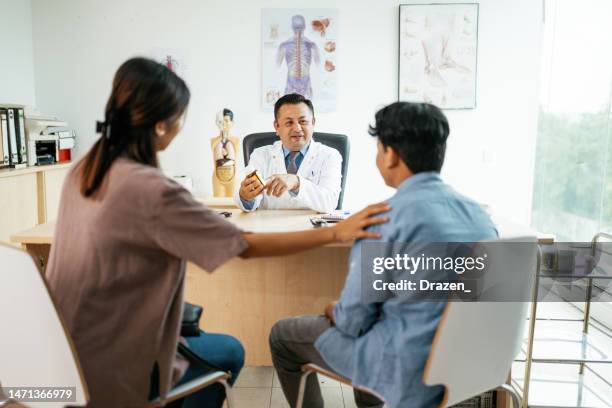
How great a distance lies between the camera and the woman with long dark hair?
1.11 m

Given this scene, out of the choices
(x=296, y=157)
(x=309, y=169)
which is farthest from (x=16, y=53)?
(x=309, y=169)

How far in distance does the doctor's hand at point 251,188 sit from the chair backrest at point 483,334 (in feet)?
3.75

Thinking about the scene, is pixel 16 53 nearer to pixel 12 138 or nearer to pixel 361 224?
pixel 12 138

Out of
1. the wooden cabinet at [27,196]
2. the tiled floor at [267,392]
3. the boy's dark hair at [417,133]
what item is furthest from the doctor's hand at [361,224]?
the wooden cabinet at [27,196]

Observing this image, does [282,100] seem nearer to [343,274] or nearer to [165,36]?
[343,274]

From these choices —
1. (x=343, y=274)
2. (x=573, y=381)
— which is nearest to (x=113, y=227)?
(x=343, y=274)

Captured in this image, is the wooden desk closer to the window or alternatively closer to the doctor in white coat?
the doctor in white coat

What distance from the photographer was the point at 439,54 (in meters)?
4.11

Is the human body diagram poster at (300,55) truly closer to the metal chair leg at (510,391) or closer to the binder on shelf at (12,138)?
the binder on shelf at (12,138)

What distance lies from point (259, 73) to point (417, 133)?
296cm

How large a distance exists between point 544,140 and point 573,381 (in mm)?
2136

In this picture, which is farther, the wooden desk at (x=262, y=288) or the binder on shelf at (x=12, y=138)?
the binder on shelf at (x=12, y=138)

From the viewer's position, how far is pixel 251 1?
13.4 feet

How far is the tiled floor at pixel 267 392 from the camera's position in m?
2.13
